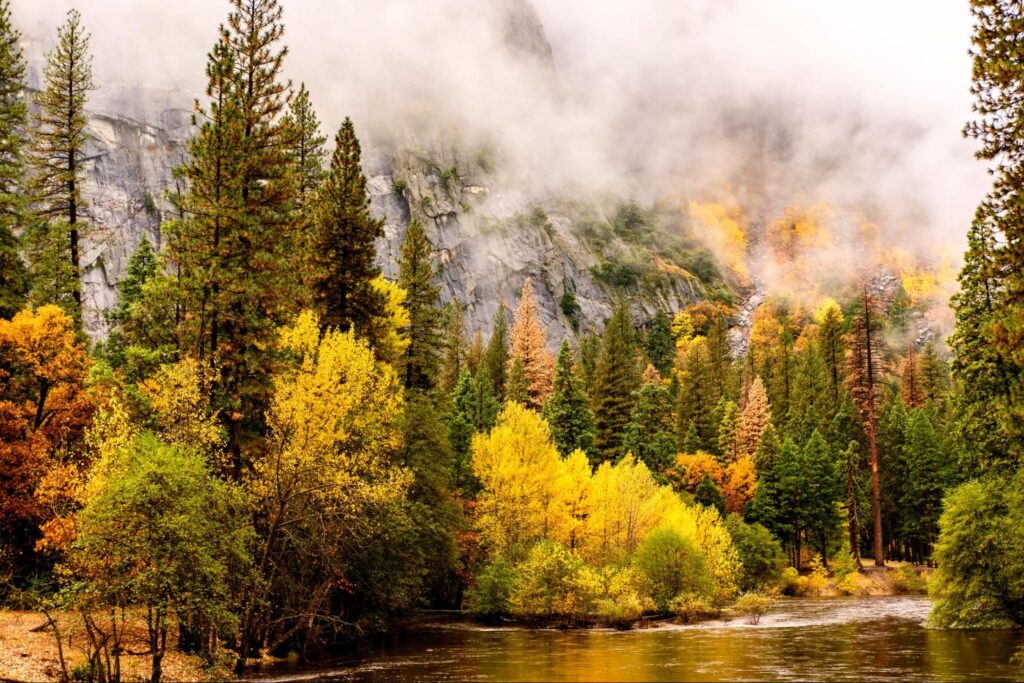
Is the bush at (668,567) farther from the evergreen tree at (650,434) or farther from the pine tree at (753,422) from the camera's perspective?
the pine tree at (753,422)

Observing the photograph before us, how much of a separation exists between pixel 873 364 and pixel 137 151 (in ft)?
402

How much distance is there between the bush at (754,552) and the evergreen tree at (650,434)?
7.71 meters

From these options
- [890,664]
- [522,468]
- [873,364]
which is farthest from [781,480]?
[890,664]

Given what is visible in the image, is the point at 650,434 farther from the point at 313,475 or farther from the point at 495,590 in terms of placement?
the point at 313,475

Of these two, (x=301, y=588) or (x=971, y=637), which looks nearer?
(x=301, y=588)

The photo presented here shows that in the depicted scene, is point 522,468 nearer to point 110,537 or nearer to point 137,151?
point 110,537

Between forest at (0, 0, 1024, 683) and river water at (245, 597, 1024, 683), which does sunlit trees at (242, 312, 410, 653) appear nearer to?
forest at (0, 0, 1024, 683)

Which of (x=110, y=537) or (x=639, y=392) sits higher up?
(x=639, y=392)

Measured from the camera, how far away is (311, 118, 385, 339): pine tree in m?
38.6

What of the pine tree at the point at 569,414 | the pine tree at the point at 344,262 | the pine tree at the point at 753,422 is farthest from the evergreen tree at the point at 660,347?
the pine tree at the point at 344,262

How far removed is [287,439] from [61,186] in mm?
22548

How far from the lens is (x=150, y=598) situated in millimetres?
21328

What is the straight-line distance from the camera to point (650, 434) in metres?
72.6

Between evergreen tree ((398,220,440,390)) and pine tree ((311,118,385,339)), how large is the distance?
845 centimetres
